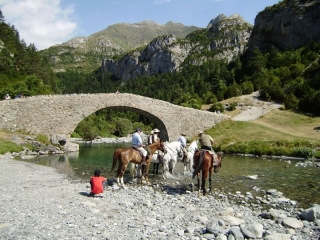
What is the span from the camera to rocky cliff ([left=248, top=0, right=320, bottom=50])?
239 feet

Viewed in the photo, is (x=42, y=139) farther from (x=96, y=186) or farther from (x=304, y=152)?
(x=304, y=152)

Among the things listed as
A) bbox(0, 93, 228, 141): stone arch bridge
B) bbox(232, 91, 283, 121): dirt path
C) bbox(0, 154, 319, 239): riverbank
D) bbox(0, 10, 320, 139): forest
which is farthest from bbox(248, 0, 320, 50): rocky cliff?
bbox(0, 154, 319, 239): riverbank

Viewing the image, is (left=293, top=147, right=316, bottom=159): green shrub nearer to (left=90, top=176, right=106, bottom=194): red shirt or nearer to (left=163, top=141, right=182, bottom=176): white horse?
(left=163, top=141, right=182, bottom=176): white horse

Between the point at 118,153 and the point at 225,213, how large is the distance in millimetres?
5707

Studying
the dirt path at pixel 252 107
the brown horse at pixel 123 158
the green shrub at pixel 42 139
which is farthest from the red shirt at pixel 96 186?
the dirt path at pixel 252 107

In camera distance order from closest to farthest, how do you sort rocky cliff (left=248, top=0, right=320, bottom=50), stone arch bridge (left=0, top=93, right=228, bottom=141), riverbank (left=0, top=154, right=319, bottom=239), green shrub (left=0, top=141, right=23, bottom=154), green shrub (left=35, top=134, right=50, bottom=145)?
1. riverbank (left=0, top=154, right=319, bottom=239)
2. green shrub (left=0, top=141, right=23, bottom=154)
3. stone arch bridge (left=0, top=93, right=228, bottom=141)
4. green shrub (left=35, top=134, right=50, bottom=145)
5. rocky cliff (left=248, top=0, right=320, bottom=50)

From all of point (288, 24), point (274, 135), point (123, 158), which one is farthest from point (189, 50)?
point (123, 158)

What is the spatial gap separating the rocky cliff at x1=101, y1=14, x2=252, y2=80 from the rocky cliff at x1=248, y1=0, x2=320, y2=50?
5427cm

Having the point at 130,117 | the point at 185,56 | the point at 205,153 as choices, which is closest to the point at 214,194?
the point at 205,153

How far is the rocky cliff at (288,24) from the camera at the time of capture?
72.8 m

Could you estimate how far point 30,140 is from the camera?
27953mm

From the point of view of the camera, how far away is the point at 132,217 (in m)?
7.88

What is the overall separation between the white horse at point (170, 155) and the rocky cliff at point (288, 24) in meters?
68.5

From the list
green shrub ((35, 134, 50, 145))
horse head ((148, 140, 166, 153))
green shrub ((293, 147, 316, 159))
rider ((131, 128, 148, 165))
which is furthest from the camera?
green shrub ((35, 134, 50, 145))
